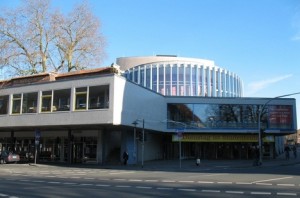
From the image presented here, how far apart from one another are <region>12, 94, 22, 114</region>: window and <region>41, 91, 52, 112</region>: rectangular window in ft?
11.6

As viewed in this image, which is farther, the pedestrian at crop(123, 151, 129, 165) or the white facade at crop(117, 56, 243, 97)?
the white facade at crop(117, 56, 243, 97)

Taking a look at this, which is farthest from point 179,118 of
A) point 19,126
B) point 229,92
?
point 229,92

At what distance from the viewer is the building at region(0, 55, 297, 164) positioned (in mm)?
35906

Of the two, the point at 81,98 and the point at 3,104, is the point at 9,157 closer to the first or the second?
the point at 3,104

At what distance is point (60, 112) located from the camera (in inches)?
1469

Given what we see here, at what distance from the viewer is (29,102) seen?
133 ft

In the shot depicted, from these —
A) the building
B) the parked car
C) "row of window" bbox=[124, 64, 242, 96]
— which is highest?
"row of window" bbox=[124, 64, 242, 96]

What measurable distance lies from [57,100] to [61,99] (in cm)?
40

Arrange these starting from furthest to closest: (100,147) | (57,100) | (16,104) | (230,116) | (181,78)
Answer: (181,78)
(230,116)
(16,104)
(57,100)
(100,147)

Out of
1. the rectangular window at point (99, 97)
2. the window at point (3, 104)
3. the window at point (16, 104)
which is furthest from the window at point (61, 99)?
the window at point (3, 104)

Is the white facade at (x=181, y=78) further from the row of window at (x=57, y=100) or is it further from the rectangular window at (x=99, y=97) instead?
the rectangular window at (x=99, y=97)

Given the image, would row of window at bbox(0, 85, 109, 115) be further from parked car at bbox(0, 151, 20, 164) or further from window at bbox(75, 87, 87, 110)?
parked car at bbox(0, 151, 20, 164)

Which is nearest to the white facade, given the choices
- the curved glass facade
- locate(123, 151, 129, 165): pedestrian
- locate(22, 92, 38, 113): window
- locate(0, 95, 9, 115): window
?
the curved glass facade

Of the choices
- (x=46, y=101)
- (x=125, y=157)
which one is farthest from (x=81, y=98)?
(x=125, y=157)
